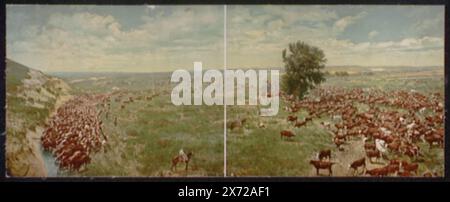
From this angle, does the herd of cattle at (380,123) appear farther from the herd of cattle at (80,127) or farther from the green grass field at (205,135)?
the herd of cattle at (80,127)

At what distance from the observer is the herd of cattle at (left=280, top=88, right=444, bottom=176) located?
2.70 meters

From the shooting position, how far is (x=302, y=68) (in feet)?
8.88

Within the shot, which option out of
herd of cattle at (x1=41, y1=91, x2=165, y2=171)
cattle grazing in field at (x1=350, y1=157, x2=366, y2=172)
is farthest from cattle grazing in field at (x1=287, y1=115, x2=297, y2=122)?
herd of cattle at (x1=41, y1=91, x2=165, y2=171)

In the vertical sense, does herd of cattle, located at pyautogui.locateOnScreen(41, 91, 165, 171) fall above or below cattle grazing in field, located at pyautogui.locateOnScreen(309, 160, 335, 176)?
above

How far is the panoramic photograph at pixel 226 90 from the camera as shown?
2.69 metres

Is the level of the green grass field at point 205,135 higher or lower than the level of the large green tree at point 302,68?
lower

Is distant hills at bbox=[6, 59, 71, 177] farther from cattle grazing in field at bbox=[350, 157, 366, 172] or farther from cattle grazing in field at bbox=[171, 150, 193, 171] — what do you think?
cattle grazing in field at bbox=[350, 157, 366, 172]

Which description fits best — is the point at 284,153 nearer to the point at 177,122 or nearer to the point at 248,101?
the point at 248,101

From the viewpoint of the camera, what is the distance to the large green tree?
8.83 feet

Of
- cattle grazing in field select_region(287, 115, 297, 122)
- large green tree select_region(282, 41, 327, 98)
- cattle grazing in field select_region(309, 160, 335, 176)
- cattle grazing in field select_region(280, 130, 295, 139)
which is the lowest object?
cattle grazing in field select_region(309, 160, 335, 176)

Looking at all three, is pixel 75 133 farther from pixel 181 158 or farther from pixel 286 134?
pixel 286 134

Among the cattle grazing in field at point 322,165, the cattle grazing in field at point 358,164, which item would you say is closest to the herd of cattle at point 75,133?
the cattle grazing in field at point 322,165

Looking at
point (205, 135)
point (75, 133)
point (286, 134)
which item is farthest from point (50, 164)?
point (286, 134)

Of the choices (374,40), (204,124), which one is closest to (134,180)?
(204,124)
